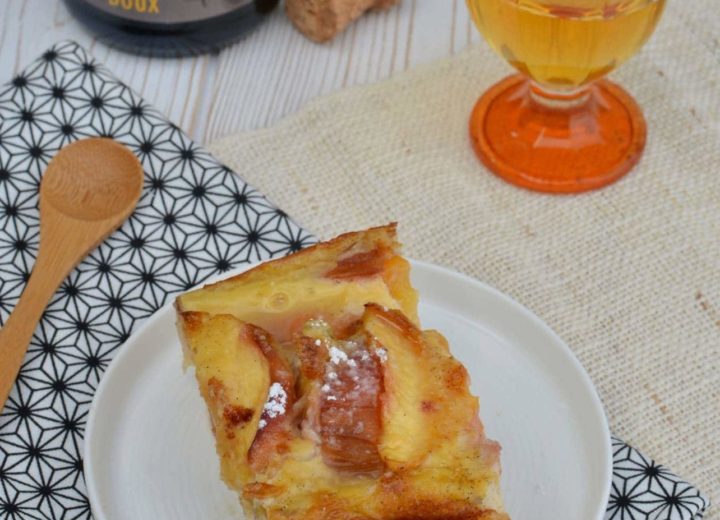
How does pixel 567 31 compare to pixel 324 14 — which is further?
pixel 324 14

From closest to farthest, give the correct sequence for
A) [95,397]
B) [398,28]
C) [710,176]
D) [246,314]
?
[246,314] → [95,397] → [710,176] → [398,28]

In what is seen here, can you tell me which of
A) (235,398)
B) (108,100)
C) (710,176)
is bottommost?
(710,176)

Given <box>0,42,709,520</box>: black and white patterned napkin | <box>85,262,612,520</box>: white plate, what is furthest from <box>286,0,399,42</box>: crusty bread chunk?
<box>85,262,612,520</box>: white plate

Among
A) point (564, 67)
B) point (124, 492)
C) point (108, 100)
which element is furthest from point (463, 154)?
point (124, 492)

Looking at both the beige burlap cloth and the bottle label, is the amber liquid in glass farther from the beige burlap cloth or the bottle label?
the bottle label

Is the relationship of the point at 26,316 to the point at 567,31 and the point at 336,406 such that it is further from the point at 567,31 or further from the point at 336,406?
the point at 567,31

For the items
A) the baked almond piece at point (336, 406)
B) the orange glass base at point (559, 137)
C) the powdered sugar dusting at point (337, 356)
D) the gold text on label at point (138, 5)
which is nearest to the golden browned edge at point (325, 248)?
the baked almond piece at point (336, 406)

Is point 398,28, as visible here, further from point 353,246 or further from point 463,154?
point 353,246

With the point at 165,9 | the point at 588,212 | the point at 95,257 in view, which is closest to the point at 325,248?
the point at 95,257
